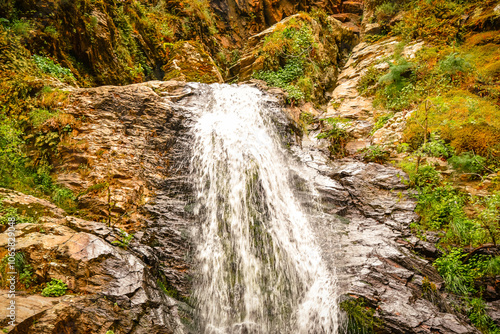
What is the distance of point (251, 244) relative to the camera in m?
5.83

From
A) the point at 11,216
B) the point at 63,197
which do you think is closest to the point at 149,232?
the point at 63,197

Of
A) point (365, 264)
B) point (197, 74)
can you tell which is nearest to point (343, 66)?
point (197, 74)

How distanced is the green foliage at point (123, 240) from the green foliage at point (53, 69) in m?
5.05

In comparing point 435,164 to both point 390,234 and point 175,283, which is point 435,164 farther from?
point 175,283

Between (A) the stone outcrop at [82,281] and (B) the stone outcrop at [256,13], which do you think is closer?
(A) the stone outcrop at [82,281]

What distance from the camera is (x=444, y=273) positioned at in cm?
502

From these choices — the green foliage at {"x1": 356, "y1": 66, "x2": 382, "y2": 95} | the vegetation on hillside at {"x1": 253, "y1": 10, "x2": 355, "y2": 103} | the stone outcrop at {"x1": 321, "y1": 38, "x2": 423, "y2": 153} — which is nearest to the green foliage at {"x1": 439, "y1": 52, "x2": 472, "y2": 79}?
the stone outcrop at {"x1": 321, "y1": 38, "x2": 423, "y2": 153}

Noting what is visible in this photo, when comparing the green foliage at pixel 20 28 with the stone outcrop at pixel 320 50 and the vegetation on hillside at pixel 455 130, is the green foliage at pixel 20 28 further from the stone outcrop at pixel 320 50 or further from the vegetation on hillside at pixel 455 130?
the vegetation on hillside at pixel 455 130

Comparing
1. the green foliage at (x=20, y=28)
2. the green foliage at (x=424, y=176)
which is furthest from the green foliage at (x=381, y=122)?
the green foliage at (x=20, y=28)

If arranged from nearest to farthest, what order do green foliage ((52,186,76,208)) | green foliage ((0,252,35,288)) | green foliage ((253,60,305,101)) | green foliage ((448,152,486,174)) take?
green foliage ((0,252,35,288)) → green foliage ((52,186,76,208)) → green foliage ((448,152,486,174)) → green foliage ((253,60,305,101))

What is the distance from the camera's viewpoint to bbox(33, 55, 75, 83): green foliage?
22.2ft

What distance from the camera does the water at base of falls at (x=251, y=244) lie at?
16.4 ft

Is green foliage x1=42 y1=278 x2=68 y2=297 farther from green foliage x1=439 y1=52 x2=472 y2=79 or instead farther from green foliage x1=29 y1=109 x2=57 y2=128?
green foliage x1=439 y1=52 x2=472 y2=79

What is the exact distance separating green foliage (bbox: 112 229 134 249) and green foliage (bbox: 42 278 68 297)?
1056 mm
